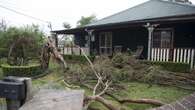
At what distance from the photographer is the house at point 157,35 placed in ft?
30.2

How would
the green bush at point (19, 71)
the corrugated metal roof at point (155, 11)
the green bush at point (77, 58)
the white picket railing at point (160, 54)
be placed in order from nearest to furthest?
the green bush at point (19, 71) → the white picket railing at point (160, 54) → the corrugated metal roof at point (155, 11) → the green bush at point (77, 58)

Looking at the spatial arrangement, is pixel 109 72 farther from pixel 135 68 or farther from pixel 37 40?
pixel 37 40

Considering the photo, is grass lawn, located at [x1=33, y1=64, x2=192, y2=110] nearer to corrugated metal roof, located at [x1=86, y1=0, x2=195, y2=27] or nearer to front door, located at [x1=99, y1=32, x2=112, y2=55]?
corrugated metal roof, located at [x1=86, y1=0, x2=195, y2=27]

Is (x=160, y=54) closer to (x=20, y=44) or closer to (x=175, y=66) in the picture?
(x=175, y=66)

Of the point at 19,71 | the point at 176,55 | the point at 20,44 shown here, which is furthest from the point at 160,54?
the point at 20,44

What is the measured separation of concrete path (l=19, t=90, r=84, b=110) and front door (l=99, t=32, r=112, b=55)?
11158mm

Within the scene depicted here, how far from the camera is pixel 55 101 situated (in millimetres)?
3279

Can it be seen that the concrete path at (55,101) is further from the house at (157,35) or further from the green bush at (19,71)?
the house at (157,35)

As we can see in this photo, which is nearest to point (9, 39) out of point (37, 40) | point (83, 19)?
point (37, 40)

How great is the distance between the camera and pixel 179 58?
9102 mm

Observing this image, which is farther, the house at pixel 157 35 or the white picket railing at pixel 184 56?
the house at pixel 157 35

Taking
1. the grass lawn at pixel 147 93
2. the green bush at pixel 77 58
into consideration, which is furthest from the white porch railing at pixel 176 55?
the green bush at pixel 77 58

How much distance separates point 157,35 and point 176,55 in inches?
108

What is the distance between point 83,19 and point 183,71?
106 feet
